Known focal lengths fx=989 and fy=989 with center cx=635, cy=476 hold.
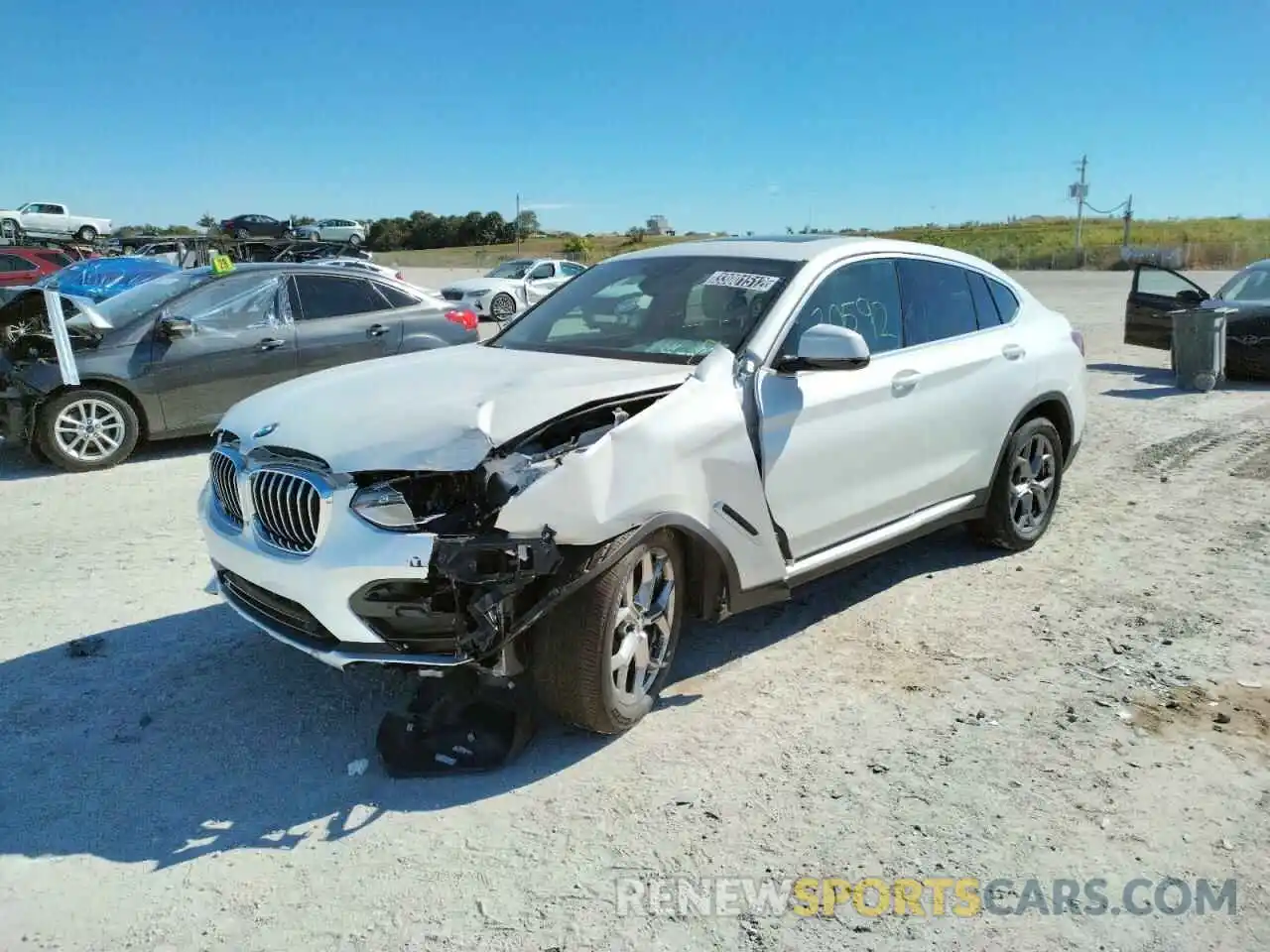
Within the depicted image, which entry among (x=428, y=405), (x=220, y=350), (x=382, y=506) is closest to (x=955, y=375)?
Answer: (x=428, y=405)

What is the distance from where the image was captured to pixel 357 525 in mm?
3256

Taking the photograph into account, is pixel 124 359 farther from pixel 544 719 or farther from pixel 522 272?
pixel 522 272

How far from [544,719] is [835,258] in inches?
98.1

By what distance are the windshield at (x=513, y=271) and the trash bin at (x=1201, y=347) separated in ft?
51.9

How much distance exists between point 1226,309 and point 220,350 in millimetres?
11001

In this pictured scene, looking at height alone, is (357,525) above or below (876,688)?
above

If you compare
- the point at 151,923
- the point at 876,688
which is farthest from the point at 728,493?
the point at 151,923

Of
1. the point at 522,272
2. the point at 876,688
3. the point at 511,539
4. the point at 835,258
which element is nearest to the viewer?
the point at 511,539

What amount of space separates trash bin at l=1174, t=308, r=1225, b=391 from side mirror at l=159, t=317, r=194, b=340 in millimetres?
10770

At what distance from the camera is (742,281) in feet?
14.8

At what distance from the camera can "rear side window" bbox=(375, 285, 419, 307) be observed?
9.77m

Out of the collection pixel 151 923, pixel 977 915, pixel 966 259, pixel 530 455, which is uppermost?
pixel 966 259

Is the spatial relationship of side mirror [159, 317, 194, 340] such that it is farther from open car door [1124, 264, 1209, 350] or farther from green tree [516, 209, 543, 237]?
green tree [516, 209, 543, 237]

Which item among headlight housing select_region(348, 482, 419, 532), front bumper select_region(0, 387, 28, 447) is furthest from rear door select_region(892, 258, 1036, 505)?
front bumper select_region(0, 387, 28, 447)
